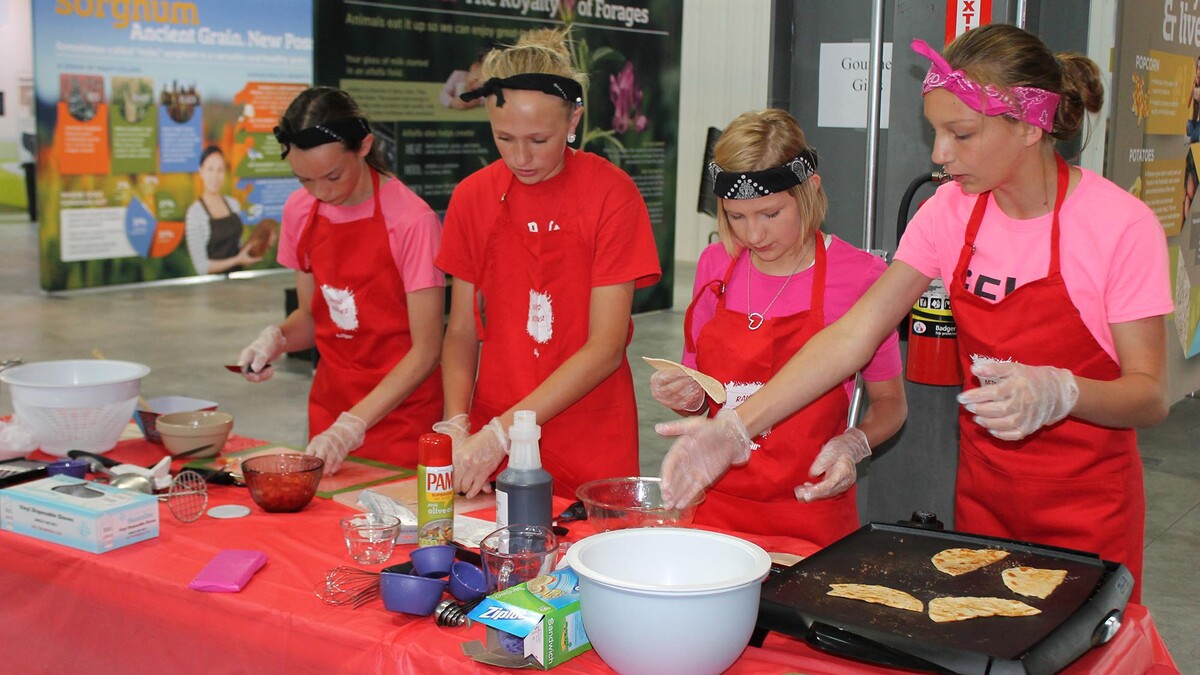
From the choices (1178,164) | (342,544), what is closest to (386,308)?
(342,544)

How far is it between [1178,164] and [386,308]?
15.1 ft

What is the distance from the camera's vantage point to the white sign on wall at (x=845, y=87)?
3.55m

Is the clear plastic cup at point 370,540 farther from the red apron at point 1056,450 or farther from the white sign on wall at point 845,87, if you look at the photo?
the white sign on wall at point 845,87

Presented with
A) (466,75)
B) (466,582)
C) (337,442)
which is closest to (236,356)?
(466,75)

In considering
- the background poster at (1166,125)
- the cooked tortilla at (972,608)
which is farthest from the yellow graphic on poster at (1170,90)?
the cooked tortilla at (972,608)

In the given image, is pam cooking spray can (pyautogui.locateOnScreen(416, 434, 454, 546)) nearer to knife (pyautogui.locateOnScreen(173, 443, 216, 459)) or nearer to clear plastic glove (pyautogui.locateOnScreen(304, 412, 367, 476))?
clear plastic glove (pyautogui.locateOnScreen(304, 412, 367, 476))

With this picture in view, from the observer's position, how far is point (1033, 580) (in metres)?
1.62

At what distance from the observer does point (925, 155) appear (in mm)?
3244

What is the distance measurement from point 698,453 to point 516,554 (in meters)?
0.38

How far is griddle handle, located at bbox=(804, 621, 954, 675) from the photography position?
1.42m

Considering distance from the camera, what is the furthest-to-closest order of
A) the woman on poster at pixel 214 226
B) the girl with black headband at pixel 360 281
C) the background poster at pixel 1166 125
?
the woman on poster at pixel 214 226 → the background poster at pixel 1166 125 → the girl with black headband at pixel 360 281

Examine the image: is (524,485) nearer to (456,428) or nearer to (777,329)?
(456,428)

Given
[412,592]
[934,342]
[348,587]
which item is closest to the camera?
[412,592]

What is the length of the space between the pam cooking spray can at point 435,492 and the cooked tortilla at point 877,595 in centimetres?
64
